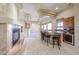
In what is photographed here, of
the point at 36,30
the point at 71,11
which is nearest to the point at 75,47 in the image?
the point at 71,11

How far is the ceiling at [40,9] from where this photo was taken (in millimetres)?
1867

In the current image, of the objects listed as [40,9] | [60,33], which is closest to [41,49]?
[60,33]

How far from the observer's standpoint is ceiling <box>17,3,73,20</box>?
1.87 meters

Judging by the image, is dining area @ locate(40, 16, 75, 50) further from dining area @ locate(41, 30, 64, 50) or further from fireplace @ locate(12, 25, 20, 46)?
fireplace @ locate(12, 25, 20, 46)

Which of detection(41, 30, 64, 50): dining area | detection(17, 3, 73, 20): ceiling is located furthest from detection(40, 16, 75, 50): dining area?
detection(17, 3, 73, 20): ceiling

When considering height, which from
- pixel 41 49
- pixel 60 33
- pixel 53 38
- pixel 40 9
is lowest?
pixel 41 49

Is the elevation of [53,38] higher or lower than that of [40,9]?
lower

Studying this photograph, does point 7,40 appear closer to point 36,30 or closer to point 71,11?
point 36,30

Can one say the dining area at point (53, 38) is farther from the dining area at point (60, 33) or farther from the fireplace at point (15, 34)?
the fireplace at point (15, 34)

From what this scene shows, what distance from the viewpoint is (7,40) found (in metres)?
1.78

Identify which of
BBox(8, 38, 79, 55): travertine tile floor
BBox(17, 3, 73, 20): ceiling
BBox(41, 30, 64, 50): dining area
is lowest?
BBox(8, 38, 79, 55): travertine tile floor

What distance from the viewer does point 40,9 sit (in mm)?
1931

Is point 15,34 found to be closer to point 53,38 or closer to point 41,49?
point 41,49
